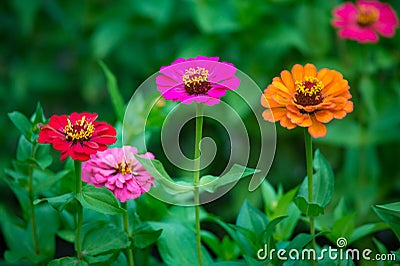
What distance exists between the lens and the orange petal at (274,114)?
2.61 feet

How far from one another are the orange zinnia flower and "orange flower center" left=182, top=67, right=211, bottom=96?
0.25 feet

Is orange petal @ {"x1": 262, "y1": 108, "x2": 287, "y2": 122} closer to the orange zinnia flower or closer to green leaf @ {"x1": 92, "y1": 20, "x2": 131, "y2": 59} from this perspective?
the orange zinnia flower

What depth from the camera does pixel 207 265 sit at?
90 centimetres

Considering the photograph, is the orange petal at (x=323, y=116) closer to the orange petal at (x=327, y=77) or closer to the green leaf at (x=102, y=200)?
the orange petal at (x=327, y=77)

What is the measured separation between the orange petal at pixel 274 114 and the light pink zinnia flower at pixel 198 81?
0.17ft

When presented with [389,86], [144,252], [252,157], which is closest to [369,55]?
[389,86]

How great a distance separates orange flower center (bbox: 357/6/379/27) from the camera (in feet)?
4.72

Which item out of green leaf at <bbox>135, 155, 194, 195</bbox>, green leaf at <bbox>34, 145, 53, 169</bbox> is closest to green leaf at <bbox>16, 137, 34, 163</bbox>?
green leaf at <bbox>34, 145, 53, 169</bbox>

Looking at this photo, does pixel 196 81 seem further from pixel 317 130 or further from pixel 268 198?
pixel 268 198

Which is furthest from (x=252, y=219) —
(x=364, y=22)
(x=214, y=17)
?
(x=214, y=17)

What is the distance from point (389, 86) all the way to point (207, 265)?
1.04 m

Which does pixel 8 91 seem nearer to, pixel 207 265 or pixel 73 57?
pixel 73 57

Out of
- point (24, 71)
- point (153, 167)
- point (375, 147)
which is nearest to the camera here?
point (153, 167)

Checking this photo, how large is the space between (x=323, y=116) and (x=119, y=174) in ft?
0.90
